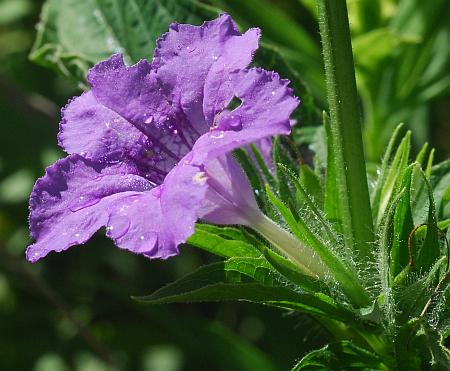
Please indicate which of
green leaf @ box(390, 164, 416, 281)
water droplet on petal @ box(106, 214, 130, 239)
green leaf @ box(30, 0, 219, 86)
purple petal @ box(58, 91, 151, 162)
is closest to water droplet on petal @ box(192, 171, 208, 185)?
water droplet on petal @ box(106, 214, 130, 239)

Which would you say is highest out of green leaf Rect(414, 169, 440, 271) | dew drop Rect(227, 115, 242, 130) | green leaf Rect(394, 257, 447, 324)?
dew drop Rect(227, 115, 242, 130)

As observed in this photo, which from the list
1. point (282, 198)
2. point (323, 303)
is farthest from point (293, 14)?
point (323, 303)

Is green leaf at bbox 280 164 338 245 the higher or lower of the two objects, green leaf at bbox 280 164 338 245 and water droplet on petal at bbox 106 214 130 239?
the lower

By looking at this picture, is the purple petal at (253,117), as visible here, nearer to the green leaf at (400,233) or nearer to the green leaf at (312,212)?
the green leaf at (312,212)

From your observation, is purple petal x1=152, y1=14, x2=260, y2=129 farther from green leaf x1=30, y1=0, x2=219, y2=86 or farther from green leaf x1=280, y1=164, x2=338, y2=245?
green leaf x1=30, y1=0, x2=219, y2=86

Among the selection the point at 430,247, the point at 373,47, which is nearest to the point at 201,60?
the point at 430,247

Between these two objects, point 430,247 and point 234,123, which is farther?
point 430,247

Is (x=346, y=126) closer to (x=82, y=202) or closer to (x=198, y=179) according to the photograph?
(x=198, y=179)
